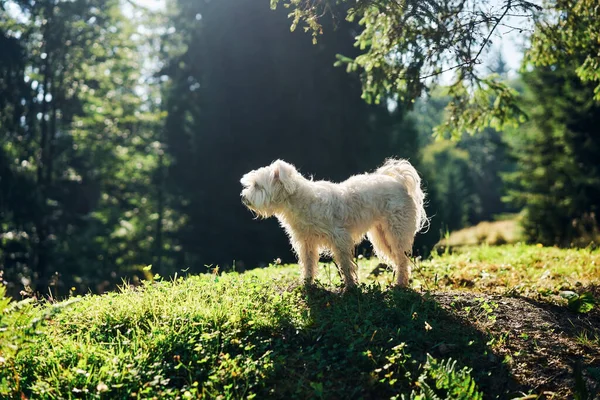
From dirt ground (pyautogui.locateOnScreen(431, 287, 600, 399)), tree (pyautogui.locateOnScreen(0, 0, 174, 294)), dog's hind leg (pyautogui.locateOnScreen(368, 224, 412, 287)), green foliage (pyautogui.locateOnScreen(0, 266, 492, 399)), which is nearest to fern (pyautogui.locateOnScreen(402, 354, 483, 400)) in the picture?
green foliage (pyautogui.locateOnScreen(0, 266, 492, 399))

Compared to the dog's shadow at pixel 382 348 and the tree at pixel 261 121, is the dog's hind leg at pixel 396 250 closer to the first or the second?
the dog's shadow at pixel 382 348

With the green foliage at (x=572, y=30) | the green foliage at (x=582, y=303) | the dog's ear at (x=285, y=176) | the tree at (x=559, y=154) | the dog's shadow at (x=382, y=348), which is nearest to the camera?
the dog's shadow at (x=382, y=348)

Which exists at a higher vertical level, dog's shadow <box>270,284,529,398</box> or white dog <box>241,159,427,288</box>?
white dog <box>241,159,427,288</box>

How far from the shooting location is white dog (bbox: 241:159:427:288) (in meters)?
6.72

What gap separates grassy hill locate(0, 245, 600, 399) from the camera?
4668 mm

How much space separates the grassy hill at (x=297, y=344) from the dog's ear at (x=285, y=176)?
1233 millimetres

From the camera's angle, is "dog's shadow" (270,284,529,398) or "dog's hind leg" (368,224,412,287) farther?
"dog's hind leg" (368,224,412,287)

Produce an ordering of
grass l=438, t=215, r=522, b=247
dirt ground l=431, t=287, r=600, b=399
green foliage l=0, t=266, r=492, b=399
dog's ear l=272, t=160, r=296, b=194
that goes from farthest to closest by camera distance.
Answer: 1. grass l=438, t=215, r=522, b=247
2. dog's ear l=272, t=160, r=296, b=194
3. dirt ground l=431, t=287, r=600, b=399
4. green foliage l=0, t=266, r=492, b=399

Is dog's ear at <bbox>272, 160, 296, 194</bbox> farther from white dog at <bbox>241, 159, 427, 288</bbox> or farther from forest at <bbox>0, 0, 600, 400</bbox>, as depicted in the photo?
forest at <bbox>0, 0, 600, 400</bbox>

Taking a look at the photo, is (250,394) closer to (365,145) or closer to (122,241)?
(365,145)

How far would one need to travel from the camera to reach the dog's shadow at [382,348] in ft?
15.7

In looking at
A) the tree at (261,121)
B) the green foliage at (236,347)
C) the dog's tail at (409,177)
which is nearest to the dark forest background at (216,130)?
the tree at (261,121)

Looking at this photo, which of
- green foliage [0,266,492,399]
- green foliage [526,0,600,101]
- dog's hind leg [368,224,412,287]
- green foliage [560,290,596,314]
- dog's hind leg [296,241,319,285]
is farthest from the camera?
green foliage [526,0,600,101]

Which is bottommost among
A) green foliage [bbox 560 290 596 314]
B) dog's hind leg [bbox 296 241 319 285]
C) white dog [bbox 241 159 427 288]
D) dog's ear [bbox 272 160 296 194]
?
green foliage [bbox 560 290 596 314]
